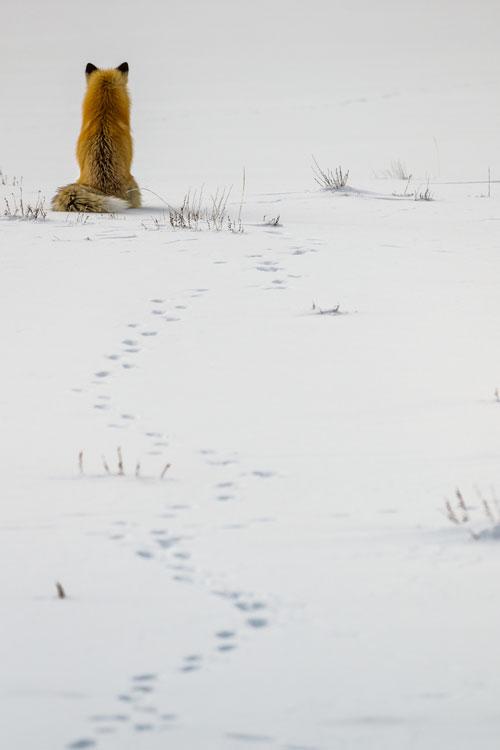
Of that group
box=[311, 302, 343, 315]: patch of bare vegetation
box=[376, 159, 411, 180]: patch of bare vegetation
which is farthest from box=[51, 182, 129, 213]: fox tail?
box=[376, 159, 411, 180]: patch of bare vegetation

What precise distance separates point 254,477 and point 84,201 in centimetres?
585

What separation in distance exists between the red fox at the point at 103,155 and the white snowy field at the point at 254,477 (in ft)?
1.03

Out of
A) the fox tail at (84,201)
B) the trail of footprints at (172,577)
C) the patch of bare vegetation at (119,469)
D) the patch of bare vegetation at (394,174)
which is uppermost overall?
the patch of bare vegetation at (394,174)

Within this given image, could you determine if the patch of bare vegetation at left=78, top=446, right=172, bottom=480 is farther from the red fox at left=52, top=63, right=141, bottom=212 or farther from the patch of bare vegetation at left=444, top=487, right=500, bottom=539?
the red fox at left=52, top=63, right=141, bottom=212

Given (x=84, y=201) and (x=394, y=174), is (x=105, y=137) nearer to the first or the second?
(x=84, y=201)

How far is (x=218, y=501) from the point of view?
3436mm

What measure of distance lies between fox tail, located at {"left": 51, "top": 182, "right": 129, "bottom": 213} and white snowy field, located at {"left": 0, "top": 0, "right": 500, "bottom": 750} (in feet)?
0.62

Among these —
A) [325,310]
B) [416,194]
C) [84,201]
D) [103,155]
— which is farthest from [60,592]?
[416,194]

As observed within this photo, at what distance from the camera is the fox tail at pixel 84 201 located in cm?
907

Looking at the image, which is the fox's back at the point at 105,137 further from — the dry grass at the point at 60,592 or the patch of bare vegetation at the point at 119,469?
the dry grass at the point at 60,592

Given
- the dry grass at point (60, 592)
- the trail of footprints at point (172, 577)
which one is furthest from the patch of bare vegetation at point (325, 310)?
the dry grass at point (60, 592)

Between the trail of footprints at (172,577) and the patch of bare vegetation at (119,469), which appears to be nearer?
the trail of footprints at (172,577)

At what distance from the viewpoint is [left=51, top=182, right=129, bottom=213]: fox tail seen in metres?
9.07

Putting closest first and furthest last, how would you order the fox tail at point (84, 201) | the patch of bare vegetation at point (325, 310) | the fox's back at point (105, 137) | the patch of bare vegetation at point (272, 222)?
the patch of bare vegetation at point (325, 310) < the patch of bare vegetation at point (272, 222) < the fox tail at point (84, 201) < the fox's back at point (105, 137)
